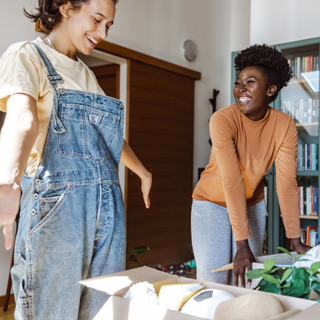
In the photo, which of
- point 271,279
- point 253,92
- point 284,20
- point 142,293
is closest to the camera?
point 142,293

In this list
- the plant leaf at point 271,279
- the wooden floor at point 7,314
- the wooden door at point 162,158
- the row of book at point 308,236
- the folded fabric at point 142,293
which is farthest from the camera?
the wooden door at point 162,158

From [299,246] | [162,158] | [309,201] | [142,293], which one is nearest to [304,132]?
[309,201]

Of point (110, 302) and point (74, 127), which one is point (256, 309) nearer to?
point (110, 302)

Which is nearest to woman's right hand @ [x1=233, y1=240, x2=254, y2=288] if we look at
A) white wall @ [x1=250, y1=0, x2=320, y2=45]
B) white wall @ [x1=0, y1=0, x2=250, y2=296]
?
white wall @ [x1=0, y1=0, x2=250, y2=296]

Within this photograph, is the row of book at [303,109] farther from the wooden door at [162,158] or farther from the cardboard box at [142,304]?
the cardboard box at [142,304]

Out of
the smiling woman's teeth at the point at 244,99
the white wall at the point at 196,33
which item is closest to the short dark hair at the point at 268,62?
the smiling woman's teeth at the point at 244,99

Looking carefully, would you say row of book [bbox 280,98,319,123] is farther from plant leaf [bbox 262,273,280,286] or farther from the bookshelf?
plant leaf [bbox 262,273,280,286]

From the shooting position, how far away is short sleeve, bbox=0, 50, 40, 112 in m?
0.74

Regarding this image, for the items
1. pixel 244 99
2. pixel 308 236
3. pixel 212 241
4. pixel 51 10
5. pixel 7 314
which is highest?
pixel 51 10

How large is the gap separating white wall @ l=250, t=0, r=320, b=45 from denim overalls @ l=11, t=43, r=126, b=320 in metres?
3.29

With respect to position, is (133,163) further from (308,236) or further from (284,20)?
→ (284,20)

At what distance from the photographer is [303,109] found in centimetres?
345

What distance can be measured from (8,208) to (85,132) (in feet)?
1.31

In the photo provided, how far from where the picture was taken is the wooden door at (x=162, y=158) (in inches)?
139
